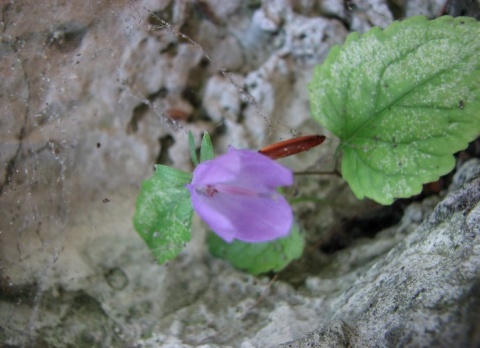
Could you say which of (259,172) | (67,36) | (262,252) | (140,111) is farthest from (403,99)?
(67,36)

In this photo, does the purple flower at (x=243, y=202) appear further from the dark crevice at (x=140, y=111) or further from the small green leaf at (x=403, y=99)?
the dark crevice at (x=140, y=111)

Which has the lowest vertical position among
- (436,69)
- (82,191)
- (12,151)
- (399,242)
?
(82,191)

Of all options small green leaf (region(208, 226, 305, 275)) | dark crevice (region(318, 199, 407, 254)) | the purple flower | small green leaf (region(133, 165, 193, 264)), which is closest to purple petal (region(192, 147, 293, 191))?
the purple flower

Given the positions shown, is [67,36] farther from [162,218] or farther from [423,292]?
[423,292]

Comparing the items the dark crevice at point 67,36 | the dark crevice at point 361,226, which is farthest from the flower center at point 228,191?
the dark crevice at point 67,36

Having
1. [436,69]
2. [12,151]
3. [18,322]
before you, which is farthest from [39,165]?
[436,69]

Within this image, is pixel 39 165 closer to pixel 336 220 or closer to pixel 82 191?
pixel 82 191
